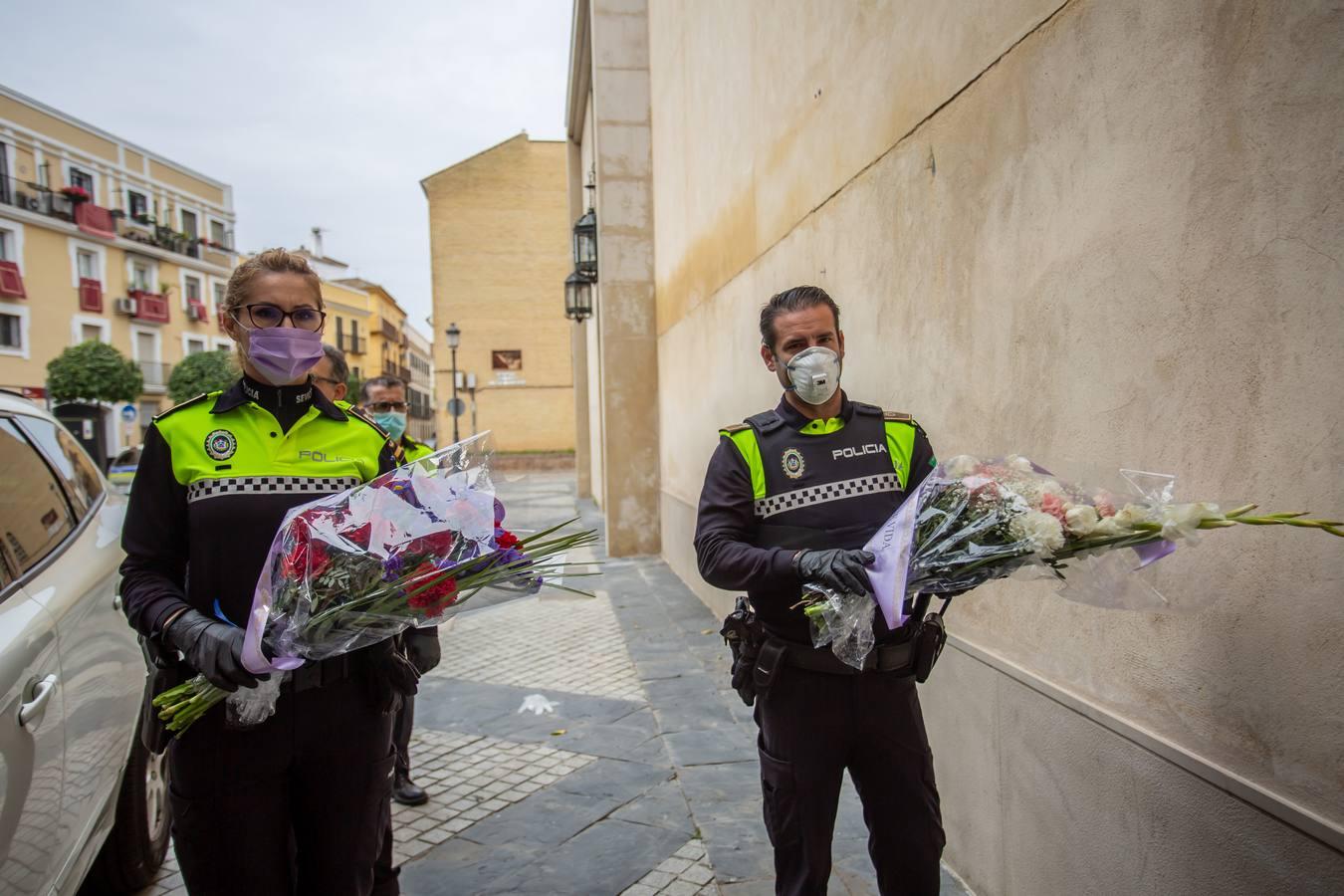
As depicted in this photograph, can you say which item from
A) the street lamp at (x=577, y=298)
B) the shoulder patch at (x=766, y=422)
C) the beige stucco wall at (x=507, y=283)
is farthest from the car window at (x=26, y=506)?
the beige stucco wall at (x=507, y=283)

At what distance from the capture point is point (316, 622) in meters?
1.84

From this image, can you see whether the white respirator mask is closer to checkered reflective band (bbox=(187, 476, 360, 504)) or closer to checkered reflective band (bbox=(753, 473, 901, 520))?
checkered reflective band (bbox=(753, 473, 901, 520))

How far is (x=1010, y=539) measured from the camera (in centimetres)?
184

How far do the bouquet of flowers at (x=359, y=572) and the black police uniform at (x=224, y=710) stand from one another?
0.40ft

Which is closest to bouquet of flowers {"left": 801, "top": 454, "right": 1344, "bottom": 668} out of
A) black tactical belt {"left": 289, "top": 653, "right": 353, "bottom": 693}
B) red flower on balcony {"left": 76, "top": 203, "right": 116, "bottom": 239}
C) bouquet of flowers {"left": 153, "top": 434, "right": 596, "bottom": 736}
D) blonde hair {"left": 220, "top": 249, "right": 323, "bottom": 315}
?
bouquet of flowers {"left": 153, "top": 434, "right": 596, "bottom": 736}

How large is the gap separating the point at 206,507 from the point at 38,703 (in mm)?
737

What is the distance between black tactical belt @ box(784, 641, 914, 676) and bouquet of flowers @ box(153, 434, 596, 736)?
0.73 m

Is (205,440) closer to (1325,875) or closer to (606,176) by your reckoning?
(1325,875)

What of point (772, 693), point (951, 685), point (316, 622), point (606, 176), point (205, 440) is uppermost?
point (606, 176)

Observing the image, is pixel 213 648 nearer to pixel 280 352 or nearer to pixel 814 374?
pixel 280 352

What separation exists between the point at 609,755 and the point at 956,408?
103 inches

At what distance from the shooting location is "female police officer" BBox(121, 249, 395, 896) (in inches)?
76.4

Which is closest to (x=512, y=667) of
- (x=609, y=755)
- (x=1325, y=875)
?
(x=609, y=755)

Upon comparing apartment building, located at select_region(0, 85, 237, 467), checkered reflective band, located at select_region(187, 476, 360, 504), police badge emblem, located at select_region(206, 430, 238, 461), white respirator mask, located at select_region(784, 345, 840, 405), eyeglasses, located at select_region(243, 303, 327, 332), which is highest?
apartment building, located at select_region(0, 85, 237, 467)
